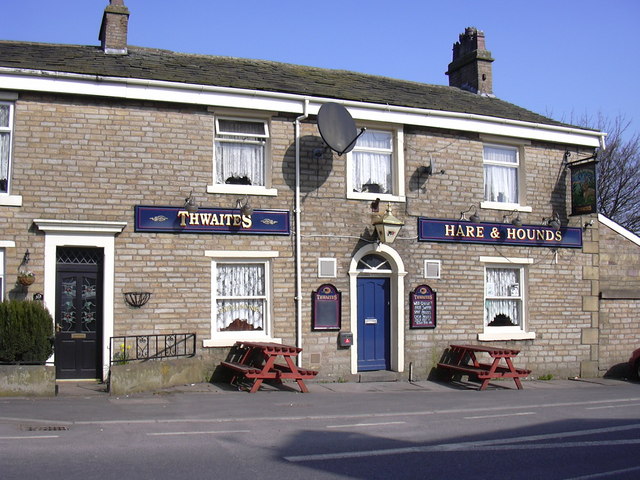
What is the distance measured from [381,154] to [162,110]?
4765 mm

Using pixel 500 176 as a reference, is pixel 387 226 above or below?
below

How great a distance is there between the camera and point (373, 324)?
15.1 meters

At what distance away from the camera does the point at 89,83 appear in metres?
12.9

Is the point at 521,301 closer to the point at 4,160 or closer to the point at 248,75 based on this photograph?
the point at 248,75

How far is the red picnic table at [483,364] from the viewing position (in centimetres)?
1420

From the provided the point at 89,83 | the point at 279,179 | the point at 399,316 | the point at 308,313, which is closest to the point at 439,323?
the point at 399,316

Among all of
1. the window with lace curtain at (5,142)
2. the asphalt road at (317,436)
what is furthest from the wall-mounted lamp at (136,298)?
the window with lace curtain at (5,142)

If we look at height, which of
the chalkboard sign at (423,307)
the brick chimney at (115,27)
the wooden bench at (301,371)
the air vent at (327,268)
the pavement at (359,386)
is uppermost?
the brick chimney at (115,27)

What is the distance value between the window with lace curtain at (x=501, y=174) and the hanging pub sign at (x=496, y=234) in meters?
0.76

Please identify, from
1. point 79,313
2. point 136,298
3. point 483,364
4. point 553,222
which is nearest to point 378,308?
point 483,364

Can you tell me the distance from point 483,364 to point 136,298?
7280 millimetres

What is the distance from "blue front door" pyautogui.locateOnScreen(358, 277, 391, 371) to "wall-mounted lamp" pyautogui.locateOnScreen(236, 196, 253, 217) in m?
2.90

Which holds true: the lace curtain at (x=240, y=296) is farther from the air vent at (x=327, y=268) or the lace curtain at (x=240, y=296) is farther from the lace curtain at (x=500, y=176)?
the lace curtain at (x=500, y=176)

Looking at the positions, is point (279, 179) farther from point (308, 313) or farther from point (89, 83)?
point (89, 83)
